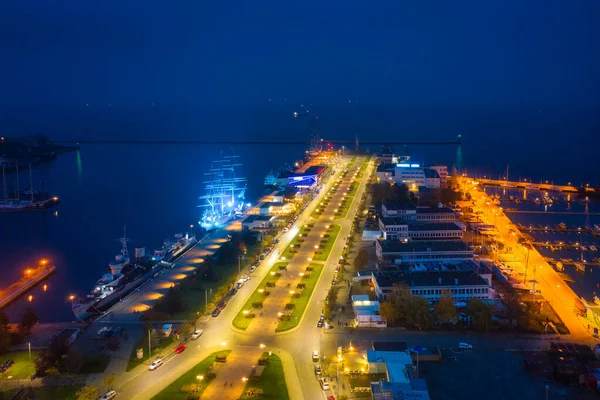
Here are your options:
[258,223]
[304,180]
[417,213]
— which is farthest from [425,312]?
[304,180]

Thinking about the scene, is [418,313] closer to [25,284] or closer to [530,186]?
[25,284]

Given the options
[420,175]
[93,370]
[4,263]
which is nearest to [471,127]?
[420,175]

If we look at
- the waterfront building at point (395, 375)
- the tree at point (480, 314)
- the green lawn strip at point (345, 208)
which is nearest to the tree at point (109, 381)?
the waterfront building at point (395, 375)

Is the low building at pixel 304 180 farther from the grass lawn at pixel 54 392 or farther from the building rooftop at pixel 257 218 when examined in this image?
the grass lawn at pixel 54 392

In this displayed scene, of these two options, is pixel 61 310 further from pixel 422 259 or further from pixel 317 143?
pixel 317 143

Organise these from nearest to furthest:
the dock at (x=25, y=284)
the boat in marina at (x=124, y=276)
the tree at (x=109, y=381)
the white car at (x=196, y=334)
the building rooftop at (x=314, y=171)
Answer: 1. the tree at (x=109, y=381)
2. the white car at (x=196, y=334)
3. the boat in marina at (x=124, y=276)
4. the dock at (x=25, y=284)
5. the building rooftop at (x=314, y=171)

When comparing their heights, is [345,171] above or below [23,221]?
above
